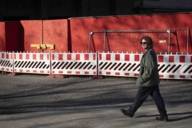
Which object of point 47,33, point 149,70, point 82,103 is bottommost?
point 82,103

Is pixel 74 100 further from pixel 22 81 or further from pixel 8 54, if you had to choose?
pixel 8 54

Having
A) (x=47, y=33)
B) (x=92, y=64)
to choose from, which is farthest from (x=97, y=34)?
(x=47, y=33)

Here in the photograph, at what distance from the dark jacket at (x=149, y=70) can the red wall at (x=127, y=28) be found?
7506mm

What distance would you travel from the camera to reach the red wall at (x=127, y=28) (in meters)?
17.9

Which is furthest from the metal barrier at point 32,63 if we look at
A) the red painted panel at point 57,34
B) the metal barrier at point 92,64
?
the red painted panel at point 57,34

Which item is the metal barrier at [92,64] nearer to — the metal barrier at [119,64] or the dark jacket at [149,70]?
the metal barrier at [119,64]

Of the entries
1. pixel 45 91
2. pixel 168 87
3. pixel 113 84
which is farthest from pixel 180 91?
pixel 45 91

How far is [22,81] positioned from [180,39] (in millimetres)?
5143

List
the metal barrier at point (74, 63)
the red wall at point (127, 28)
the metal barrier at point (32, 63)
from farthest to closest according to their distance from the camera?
the metal barrier at point (32, 63) < the metal barrier at point (74, 63) < the red wall at point (127, 28)

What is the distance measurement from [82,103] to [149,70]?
2960 millimetres

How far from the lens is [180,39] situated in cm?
1791

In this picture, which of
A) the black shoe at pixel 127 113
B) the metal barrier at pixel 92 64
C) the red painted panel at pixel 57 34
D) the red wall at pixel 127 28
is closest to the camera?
the black shoe at pixel 127 113

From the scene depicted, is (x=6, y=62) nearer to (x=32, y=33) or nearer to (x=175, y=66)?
(x=32, y=33)

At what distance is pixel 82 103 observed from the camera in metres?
13.0
